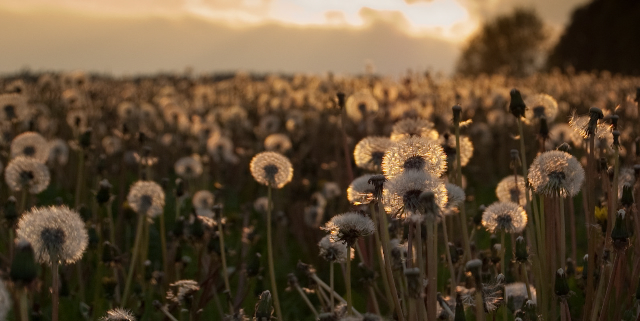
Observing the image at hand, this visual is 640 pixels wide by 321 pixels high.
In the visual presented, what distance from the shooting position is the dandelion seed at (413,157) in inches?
69.3

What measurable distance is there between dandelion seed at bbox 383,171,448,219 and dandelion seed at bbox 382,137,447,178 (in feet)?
0.73

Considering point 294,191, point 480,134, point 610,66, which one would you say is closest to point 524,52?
point 610,66

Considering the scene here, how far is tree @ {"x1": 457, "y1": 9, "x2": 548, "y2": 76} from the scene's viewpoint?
45906 millimetres

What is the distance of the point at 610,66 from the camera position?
35406 mm

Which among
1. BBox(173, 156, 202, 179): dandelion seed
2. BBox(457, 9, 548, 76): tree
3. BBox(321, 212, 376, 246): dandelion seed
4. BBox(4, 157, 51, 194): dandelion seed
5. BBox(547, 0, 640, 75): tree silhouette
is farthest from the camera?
BBox(457, 9, 548, 76): tree

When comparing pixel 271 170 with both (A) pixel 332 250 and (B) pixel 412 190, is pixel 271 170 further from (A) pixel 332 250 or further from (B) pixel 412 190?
(B) pixel 412 190

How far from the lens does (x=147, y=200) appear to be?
2775mm

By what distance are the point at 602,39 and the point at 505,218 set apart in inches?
1553

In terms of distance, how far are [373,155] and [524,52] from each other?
155 feet

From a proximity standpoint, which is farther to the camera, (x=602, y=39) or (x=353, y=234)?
(x=602, y=39)

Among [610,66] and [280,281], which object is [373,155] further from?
[610,66]

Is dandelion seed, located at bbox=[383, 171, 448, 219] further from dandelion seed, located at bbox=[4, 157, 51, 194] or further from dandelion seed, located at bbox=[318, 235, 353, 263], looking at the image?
dandelion seed, located at bbox=[4, 157, 51, 194]

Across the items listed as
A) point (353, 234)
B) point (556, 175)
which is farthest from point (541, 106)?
point (353, 234)

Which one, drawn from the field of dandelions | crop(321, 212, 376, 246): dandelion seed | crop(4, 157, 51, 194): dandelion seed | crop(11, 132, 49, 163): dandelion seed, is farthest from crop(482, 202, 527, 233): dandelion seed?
crop(11, 132, 49, 163): dandelion seed
